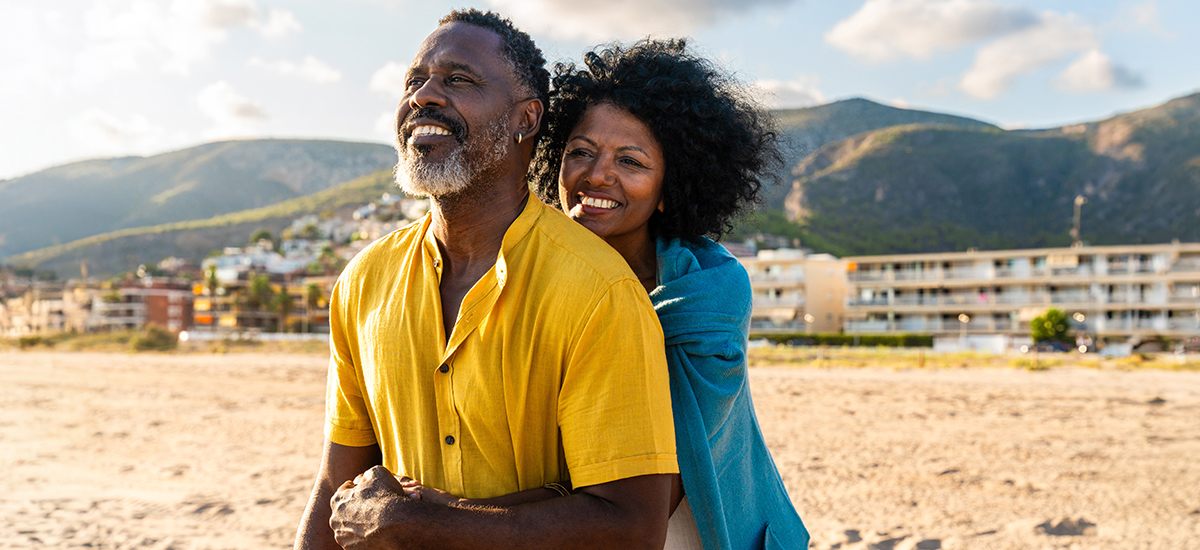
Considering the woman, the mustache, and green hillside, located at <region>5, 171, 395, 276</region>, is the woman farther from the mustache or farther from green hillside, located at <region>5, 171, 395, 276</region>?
green hillside, located at <region>5, 171, 395, 276</region>

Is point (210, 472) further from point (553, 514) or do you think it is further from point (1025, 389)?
point (1025, 389)

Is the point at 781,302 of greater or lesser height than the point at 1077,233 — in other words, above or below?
below

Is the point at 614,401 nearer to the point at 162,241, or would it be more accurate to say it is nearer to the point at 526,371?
the point at 526,371

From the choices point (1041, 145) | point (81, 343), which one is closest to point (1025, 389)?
point (81, 343)

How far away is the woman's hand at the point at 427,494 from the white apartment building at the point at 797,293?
55113 millimetres

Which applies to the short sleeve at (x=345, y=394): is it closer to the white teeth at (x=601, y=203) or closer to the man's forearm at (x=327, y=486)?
the man's forearm at (x=327, y=486)

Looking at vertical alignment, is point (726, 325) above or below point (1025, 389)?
above

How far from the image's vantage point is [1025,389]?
20.5m

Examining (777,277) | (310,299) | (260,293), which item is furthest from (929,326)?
(260,293)

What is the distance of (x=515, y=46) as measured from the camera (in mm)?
2006

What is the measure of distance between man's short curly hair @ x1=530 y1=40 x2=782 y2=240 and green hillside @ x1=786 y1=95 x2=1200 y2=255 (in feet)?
337

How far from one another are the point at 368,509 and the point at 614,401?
0.60 metres

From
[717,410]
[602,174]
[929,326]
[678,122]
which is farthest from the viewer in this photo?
[929,326]

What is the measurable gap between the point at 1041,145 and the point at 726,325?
165 m
